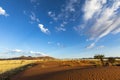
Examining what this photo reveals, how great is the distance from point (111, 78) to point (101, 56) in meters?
30.4

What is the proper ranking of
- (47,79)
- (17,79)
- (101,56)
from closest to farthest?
(47,79) < (17,79) < (101,56)

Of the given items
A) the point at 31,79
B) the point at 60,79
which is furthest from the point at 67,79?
the point at 31,79

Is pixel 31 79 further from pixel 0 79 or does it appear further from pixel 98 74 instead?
pixel 98 74

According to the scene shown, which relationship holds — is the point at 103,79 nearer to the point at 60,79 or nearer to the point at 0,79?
the point at 60,79

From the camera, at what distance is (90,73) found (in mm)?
17922

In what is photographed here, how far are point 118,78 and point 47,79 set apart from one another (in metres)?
6.68

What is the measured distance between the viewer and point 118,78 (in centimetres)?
1570

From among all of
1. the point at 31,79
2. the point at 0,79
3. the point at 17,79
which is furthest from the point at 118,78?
the point at 0,79

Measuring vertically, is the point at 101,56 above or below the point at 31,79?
above

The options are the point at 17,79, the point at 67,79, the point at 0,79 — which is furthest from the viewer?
the point at 0,79

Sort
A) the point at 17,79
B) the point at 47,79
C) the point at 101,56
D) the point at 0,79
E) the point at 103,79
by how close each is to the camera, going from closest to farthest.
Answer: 1. the point at 103,79
2. the point at 47,79
3. the point at 17,79
4. the point at 0,79
5. the point at 101,56

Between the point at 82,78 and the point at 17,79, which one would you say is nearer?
the point at 82,78

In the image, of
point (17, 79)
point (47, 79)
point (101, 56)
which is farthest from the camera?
point (101, 56)

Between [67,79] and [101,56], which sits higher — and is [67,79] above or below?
below
